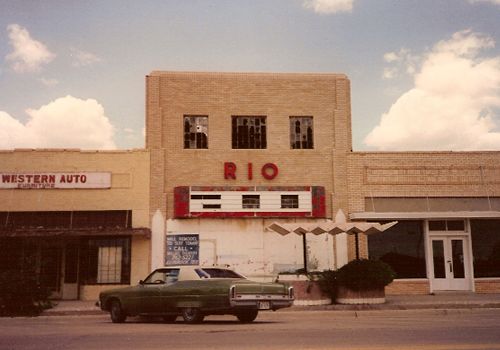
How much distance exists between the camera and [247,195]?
1015 inches

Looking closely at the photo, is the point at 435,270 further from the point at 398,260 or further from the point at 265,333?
the point at 265,333

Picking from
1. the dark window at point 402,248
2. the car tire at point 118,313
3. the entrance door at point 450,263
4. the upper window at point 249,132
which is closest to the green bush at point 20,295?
the car tire at point 118,313

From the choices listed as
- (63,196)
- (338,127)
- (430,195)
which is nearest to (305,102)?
(338,127)

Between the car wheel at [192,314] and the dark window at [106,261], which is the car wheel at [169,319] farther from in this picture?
the dark window at [106,261]

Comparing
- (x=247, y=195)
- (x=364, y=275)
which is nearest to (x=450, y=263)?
(x=364, y=275)

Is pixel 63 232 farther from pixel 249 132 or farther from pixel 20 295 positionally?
pixel 249 132

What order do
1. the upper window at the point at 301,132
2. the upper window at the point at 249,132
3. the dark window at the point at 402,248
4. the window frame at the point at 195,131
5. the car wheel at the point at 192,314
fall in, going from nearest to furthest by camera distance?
the car wheel at the point at 192,314 < the dark window at the point at 402,248 < the window frame at the point at 195,131 < the upper window at the point at 249,132 < the upper window at the point at 301,132

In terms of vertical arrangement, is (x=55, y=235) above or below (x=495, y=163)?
below

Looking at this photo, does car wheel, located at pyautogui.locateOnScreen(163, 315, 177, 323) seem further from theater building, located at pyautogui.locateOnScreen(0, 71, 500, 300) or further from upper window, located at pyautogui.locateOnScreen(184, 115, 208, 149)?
upper window, located at pyautogui.locateOnScreen(184, 115, 208, 149)

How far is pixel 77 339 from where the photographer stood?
11.1m

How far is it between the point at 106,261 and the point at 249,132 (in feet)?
25.6

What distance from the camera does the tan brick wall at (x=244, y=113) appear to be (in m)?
26.0

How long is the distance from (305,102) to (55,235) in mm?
11348

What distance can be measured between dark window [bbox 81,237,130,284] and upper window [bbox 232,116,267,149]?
6071 mm
